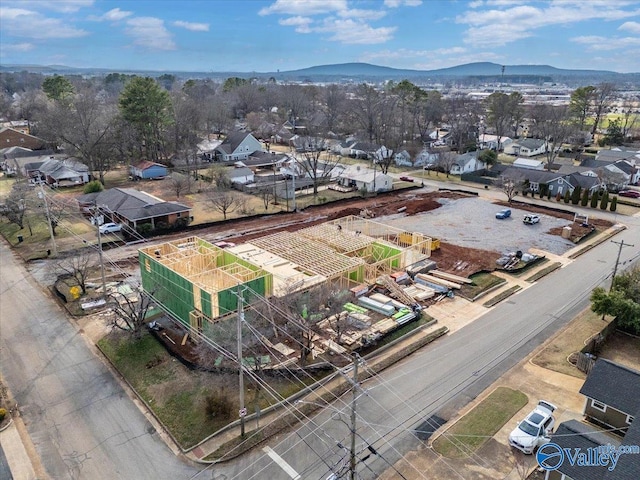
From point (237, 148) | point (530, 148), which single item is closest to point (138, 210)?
point (237, 148)

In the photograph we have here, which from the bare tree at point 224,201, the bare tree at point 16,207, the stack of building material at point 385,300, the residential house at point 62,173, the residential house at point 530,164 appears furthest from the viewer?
the residential house at point 530,164

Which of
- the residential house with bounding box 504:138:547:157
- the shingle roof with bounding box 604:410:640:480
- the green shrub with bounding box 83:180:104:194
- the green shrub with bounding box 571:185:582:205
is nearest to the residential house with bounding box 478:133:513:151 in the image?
the residential house with bounding box 504:138:547:157

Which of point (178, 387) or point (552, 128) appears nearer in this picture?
point (178, 387)

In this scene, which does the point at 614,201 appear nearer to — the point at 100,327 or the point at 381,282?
the point at 381,282

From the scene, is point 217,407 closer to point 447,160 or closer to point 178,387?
point 178,387

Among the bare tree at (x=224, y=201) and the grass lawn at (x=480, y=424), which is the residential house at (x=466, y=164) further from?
the grass lawn at (x=480, y=424)

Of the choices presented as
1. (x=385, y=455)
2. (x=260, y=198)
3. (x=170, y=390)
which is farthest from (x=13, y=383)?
(x=260, y=198)

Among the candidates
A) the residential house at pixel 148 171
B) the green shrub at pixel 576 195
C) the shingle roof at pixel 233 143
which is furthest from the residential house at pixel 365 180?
the residential house at pixel 148 171

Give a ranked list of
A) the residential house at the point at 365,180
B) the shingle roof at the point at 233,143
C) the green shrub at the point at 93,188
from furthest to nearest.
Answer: the shingle roof at the point at 233,143, the residential house at the point at 365,180, the green shrub at the point at 93,188
